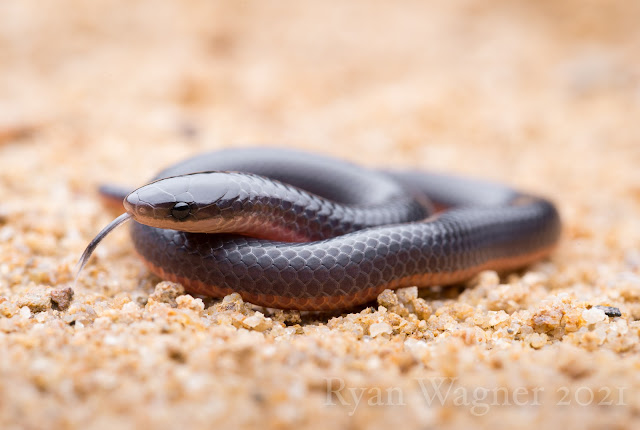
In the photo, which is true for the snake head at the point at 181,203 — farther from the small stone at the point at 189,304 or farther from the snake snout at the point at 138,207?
the small stone at the point at 189,304

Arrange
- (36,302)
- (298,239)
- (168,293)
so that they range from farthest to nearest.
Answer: (298,239), (168,293), (36,302)

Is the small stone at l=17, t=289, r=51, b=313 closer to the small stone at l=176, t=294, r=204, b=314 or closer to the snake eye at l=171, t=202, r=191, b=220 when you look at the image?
the small stone at l=176, t=294, r=204, b=314

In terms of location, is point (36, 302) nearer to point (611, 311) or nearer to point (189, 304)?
point (189, 304)

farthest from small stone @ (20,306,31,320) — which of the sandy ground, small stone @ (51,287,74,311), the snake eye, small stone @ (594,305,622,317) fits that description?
small stone @ (594,305,622,317)

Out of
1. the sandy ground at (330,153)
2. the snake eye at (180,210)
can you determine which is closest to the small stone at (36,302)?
the sandy ground at (330,153)

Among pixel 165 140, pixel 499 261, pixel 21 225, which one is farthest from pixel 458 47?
pixel 21 225

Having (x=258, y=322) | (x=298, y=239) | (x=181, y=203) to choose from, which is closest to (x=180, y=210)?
(x=181, y=203)
